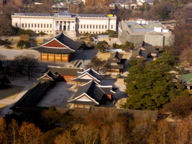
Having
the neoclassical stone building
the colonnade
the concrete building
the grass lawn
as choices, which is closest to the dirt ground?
the grass lawn

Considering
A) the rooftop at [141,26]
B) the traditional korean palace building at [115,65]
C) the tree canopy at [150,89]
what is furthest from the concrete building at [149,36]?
the tree canopy at [150,89]

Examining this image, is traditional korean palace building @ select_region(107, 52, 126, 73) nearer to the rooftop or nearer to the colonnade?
the rooftop

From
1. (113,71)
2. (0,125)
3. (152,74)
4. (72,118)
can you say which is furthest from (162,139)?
(113,71)

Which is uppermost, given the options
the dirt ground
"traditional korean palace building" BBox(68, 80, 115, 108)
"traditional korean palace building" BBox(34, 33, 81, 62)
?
"traditional korean palace building" BBox(34, 33, 81, 62)

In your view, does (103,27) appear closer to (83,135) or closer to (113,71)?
(113,71)

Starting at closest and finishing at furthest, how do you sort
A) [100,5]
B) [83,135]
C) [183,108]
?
[83,135]
[183,108]
[100,5]

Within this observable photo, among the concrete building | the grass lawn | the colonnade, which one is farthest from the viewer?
the colonnade
